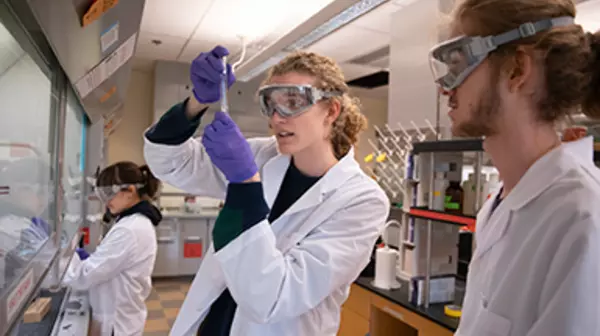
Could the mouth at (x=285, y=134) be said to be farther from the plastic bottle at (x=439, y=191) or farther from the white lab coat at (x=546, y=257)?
the plastic bottle at (x=439, y=191)

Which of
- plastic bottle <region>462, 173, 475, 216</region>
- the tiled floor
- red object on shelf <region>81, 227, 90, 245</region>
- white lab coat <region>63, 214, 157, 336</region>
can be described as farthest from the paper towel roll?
red object on shelf <region>81, 227, 90, 245</region>

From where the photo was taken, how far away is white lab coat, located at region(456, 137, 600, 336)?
29.0 inches

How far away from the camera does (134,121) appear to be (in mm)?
6504

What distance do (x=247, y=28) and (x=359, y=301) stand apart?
2896mm

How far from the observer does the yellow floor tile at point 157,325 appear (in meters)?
4.24

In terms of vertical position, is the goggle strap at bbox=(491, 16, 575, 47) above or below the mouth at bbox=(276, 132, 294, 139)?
above

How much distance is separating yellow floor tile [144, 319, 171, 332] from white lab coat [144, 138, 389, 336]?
325cm

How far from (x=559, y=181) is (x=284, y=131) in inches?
30.0

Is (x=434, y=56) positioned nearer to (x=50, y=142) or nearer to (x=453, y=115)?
(x=453, y=115)

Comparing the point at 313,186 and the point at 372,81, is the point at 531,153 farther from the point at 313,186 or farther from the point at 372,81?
the point at 372,81

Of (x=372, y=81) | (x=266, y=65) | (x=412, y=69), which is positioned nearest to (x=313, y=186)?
(x=412, y=69)

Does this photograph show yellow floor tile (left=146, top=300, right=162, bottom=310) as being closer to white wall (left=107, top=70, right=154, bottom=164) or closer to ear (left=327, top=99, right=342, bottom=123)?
white wall (left=107, top=70, right=154, bottom=164)

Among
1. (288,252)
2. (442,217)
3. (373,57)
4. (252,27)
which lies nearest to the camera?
(288,252)

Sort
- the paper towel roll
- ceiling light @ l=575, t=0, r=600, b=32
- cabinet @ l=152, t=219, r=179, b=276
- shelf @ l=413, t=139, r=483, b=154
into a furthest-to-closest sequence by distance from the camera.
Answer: cabinet @ l=152, t=219, r=179, b=276
ceiling light @ l=575, t=0, r=600, b=32
the paper towel roll
shelf @ l=413, t=139, r=483, b=154
